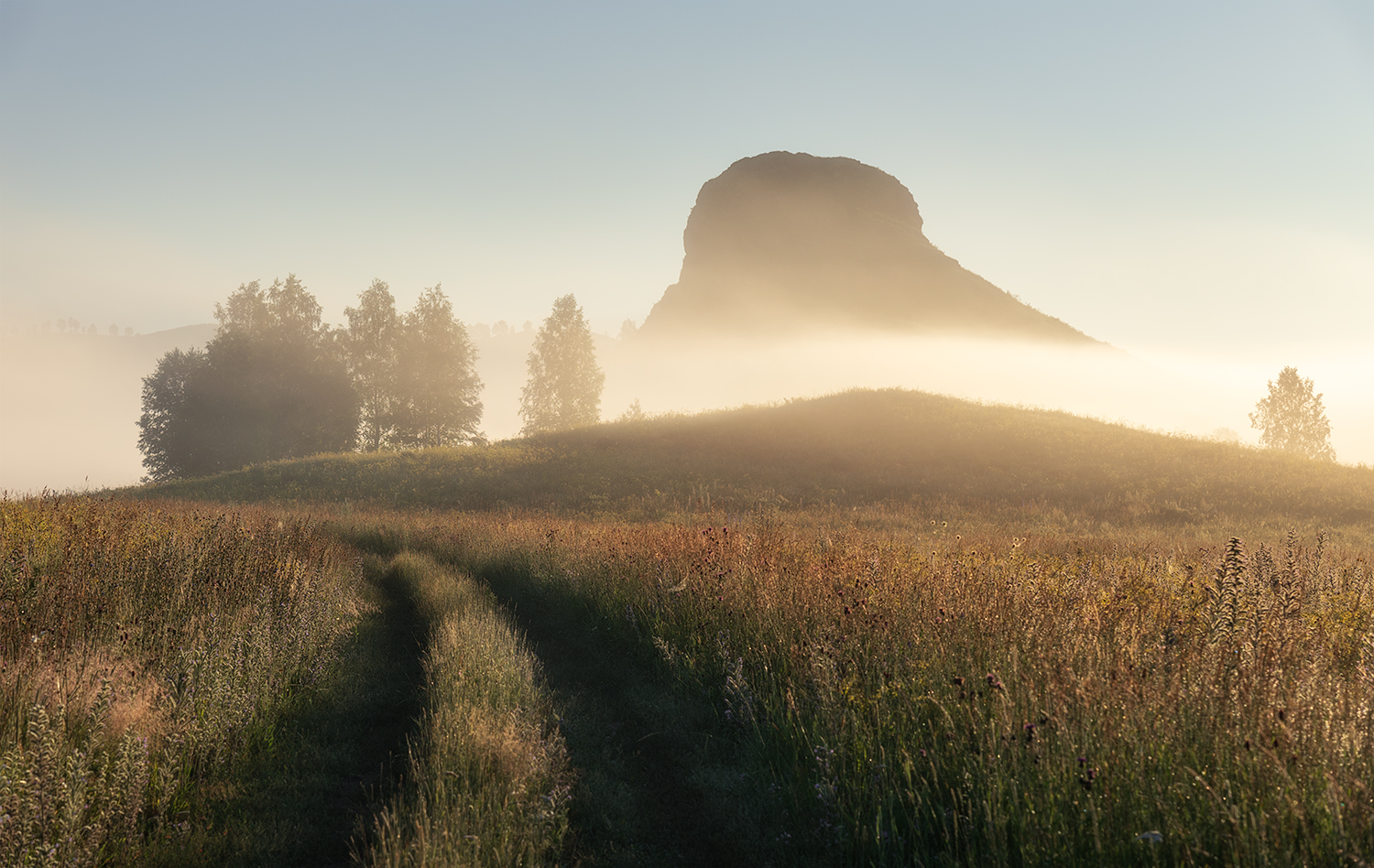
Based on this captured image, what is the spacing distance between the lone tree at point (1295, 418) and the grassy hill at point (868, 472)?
3432cm

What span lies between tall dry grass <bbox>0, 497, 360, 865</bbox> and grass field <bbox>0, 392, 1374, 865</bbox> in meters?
0.04

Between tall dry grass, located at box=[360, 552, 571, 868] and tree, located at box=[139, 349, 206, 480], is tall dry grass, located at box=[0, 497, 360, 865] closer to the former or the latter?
tall dry grass, located at box=[360, 552, 571, 868]

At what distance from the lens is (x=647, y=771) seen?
16.5ft

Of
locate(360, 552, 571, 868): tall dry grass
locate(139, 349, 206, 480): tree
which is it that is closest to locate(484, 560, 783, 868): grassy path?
locate(360, 552, 571, 868): tall dry grass

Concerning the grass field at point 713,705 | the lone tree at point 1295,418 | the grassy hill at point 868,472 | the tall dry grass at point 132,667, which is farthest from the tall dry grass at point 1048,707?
the lone tree at point 1295,418

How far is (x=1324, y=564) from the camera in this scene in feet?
28.5

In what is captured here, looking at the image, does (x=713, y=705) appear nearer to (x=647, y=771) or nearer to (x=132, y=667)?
(x=647, y=771)

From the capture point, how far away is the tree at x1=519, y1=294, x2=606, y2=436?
58.8 metres

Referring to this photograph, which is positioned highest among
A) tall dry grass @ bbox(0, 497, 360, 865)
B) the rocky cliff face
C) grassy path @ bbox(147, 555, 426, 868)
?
the rocky cliff face

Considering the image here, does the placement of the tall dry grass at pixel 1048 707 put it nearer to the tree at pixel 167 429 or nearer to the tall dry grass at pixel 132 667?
the tall dry grass at pixel 132 667

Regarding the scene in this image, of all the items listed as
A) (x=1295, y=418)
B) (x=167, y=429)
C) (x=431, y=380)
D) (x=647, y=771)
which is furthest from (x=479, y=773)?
(x=1295, y=418)

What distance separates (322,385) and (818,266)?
107920 millimetres

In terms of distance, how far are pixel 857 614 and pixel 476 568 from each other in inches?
371

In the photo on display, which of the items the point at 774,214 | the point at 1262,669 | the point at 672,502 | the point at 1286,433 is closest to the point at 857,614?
the point at 1262,669
